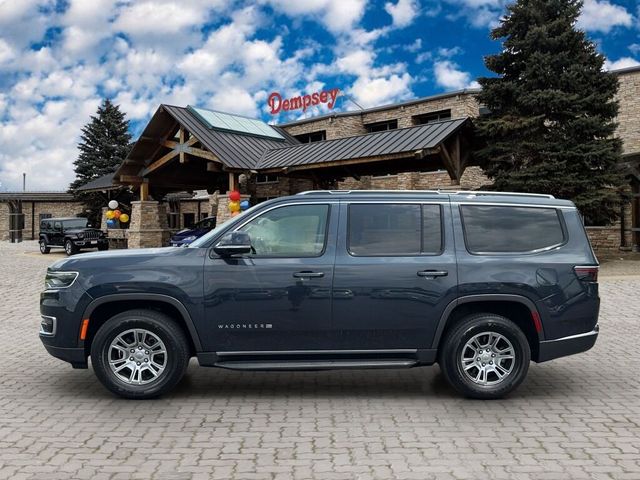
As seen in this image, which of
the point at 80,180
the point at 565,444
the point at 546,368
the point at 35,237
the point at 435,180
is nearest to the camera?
the point at 565,444

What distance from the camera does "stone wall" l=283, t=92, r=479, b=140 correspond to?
101ft

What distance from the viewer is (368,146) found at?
20.4 m

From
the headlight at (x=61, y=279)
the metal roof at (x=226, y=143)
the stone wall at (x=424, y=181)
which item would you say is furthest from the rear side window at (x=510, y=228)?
the stone wall at (x=424, y=181)

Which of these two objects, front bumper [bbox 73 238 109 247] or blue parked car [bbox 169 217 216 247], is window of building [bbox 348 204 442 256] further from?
front bumper [bbox 73 238 109 247]

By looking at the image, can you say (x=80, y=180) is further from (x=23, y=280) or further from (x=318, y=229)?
(x=318, y=229)

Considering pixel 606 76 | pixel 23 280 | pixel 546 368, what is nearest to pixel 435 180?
pixel 606 76

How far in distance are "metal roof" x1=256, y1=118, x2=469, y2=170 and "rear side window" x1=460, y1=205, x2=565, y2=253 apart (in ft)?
41.1

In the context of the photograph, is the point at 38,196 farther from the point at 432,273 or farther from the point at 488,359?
the point at 488,359

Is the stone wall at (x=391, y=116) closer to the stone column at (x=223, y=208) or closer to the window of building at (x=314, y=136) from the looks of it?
the window of building at (x=314, y=136)

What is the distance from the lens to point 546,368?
276 inches

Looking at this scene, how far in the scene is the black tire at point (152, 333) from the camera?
5.50m

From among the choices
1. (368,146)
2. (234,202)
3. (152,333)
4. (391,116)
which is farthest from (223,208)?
(152,333)

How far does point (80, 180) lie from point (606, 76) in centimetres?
3688

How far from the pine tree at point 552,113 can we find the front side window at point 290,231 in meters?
14.4
